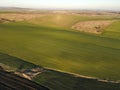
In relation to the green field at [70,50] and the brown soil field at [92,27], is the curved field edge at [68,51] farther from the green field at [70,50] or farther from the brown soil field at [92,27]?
the brown soil field at [92,27]

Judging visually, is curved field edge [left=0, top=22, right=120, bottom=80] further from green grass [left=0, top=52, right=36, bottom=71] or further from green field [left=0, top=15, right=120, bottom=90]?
green grass [left=0, top=52, right=36, bottom=71]

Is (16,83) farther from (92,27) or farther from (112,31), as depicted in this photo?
(92,27)

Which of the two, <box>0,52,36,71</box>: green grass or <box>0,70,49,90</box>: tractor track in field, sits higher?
<box>0,52,36,71</box>: green grass

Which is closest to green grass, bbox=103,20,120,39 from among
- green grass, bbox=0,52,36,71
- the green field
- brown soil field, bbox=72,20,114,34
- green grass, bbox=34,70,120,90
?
the green field

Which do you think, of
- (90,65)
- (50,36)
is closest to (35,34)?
(50,36)

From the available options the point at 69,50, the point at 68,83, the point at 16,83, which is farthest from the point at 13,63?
the point at 69,50

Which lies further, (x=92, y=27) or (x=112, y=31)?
(x=92, y=27)
